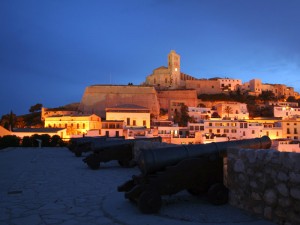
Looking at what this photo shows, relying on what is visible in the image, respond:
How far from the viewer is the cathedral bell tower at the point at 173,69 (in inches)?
3312

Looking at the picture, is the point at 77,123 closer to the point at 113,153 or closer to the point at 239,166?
the point at 113,153

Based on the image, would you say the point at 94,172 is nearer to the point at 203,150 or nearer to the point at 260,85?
the point at 203,150

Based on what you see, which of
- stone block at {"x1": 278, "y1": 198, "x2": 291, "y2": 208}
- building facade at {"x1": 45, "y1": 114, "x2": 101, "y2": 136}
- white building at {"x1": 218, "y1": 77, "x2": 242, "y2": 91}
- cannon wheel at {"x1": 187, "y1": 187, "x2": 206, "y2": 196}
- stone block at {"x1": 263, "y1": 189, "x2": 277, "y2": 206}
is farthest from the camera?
white building at {"x1": 218, "y1": 77, "x2": 242, "y2": 91}

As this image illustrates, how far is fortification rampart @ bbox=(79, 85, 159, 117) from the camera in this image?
6994 cm

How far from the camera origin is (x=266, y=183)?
3912 mm

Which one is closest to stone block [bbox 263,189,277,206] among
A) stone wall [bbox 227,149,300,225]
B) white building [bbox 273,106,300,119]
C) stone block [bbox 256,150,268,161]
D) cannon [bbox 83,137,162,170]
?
stone wall [bbox 227,149,300,225]

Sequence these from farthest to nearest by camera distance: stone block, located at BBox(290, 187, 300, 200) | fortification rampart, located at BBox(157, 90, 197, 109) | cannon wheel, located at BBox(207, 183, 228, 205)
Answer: fortification rampart, located at BBox(157, 90, 197, 109) < cannon wheel, located at BBox(207, 183, 228, 205) < stone block, located at BBox(290, 187, 300, 200)

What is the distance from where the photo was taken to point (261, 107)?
7256cm

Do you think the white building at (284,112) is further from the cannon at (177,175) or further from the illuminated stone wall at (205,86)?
the cannon at (177,175)

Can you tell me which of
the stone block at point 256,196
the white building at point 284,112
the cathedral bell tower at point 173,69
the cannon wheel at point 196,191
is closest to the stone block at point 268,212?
the stone block at point 256,196

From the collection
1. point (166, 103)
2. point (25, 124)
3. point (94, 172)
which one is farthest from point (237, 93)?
point (94, 172)

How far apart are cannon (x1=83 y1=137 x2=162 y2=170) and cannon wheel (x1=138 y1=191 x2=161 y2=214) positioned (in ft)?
15.1

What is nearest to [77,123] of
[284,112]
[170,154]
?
[284,112]

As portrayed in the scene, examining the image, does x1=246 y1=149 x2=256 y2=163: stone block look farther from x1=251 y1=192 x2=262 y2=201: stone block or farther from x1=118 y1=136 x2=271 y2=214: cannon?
x1=118 y1=136 x2=271 y2=214: cannon
